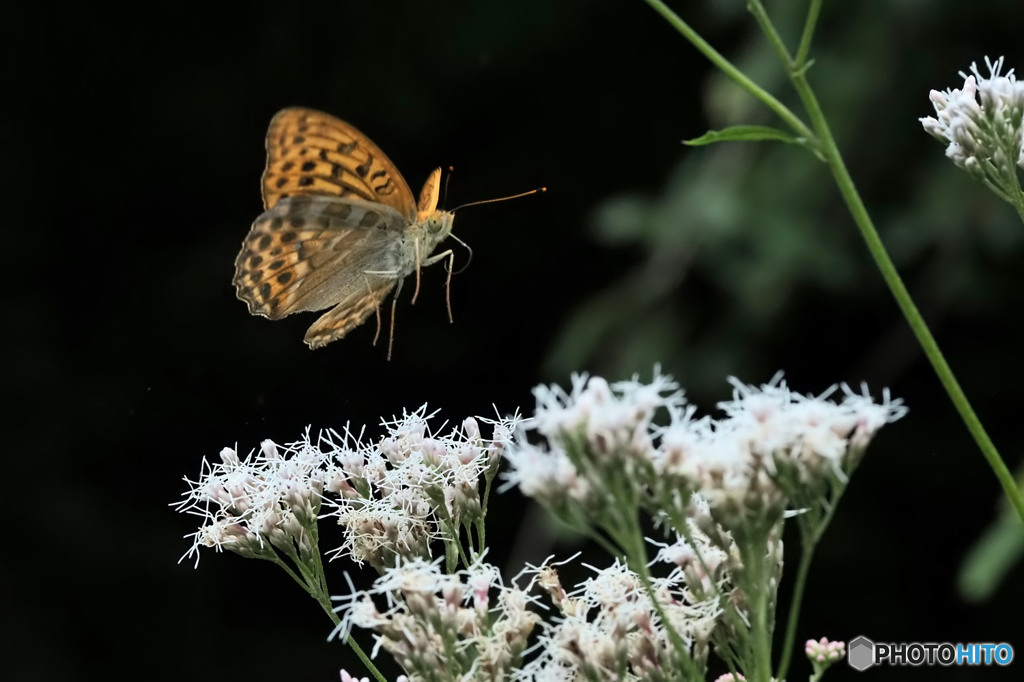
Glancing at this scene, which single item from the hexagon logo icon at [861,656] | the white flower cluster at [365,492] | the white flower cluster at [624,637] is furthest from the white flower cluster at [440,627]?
the hexagon logo icon at [861,656]

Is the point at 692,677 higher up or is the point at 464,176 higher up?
the point at 464,176

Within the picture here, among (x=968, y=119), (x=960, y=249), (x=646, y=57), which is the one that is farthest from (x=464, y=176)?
(x=968, y=119)

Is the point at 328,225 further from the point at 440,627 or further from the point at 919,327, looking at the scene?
the point at 919,327

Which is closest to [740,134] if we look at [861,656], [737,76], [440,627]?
[737,76]

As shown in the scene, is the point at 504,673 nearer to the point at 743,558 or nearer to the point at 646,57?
the point at 743,558

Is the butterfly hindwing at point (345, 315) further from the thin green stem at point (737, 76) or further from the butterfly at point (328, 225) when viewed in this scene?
the thin green stem at point (737, 76)
